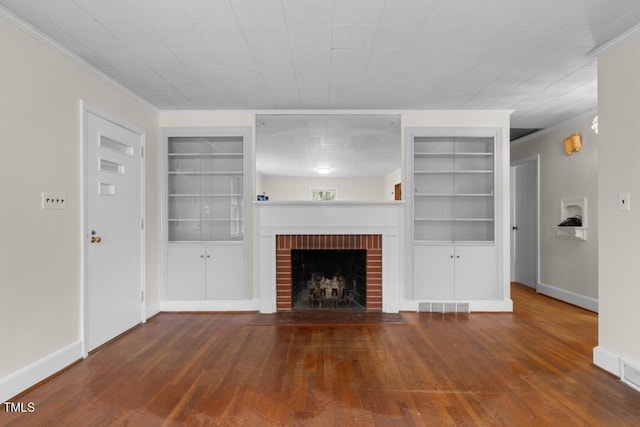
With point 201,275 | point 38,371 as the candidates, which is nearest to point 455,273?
point 201,275

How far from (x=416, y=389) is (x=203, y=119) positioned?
11.8 ft

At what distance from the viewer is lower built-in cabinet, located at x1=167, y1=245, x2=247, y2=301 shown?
4238mm

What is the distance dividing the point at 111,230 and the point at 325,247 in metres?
2.20

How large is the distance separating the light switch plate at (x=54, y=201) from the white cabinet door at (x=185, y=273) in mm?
1652

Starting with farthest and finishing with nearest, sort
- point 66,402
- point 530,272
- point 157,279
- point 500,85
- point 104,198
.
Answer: point 530,272
point 157,279
point 500,85
point 104,198
point 66,402

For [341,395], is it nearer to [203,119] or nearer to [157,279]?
[157,279]

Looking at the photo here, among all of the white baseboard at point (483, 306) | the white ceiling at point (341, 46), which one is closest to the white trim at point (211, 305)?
the white baseboard at point (483, 306)

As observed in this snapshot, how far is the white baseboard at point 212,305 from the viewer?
166 inches

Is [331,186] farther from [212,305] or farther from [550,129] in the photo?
[550,129]

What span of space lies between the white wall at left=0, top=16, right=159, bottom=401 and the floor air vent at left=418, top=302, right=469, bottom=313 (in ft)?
11.1

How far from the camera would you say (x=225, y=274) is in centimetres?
425

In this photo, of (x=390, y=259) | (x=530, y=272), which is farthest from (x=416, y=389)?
(x=530, y=272)

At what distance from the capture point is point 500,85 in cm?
343

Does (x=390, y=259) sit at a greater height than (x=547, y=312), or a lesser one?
greater
